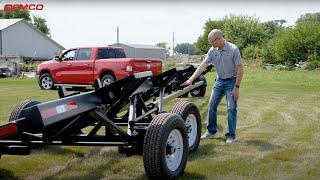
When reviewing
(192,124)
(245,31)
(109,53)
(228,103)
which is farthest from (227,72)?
(245,31)

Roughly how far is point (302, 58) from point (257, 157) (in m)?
47.5

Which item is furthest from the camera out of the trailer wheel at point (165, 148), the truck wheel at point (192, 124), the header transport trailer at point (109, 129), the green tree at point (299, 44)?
the green tree at point (299, 44)

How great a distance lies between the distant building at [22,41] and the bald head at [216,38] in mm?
61777

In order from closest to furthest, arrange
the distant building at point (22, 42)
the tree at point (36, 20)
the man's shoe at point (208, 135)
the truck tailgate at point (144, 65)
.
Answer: the man's shoe at point (208, 135) → the truck tailgate at point (144, 65) → the distant building at point (22, 42) → the tree at point (36, 20)

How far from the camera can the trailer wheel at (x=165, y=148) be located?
4996mm

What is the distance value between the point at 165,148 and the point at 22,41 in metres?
68.7

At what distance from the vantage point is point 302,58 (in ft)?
171

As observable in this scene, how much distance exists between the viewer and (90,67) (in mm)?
18688

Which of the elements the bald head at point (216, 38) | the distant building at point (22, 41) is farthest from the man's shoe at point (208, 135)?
the distant building at point (22, 41)

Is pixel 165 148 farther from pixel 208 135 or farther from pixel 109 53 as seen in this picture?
pixel 109 53

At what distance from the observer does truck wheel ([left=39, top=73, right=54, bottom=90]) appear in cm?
2006

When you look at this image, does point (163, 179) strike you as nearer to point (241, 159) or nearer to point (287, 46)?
point (241, 159)

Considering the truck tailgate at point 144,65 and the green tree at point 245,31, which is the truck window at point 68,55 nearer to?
the truck tailgate at point 144,65

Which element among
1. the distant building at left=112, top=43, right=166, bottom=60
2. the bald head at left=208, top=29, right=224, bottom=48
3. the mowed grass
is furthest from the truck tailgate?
the distant building at left=112, top=43, right=166, bottom=60
